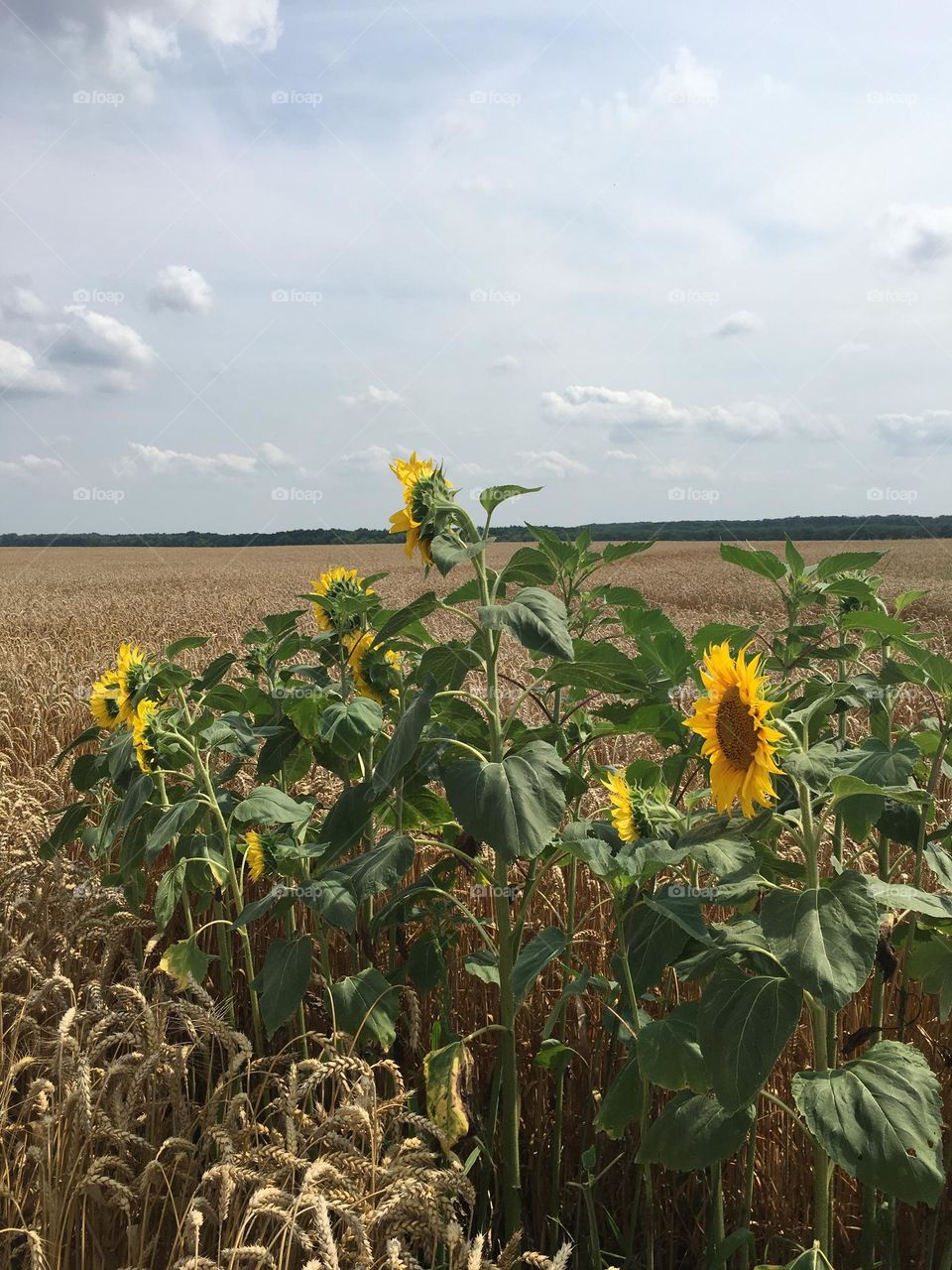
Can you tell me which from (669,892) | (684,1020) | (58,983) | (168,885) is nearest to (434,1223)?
(684,1020)

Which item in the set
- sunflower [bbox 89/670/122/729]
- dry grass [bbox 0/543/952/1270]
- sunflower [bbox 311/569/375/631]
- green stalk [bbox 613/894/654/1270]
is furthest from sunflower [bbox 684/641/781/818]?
sunflower [bbox 89/670/122/729]

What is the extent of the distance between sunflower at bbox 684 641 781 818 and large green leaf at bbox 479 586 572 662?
0.99ft

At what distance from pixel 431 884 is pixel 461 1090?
2.05ft

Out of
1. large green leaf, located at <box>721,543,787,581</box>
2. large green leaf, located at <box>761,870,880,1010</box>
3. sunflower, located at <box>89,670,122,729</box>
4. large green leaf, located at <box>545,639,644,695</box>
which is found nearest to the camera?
large green leaf, located at <box>761,870,880,1010</box>

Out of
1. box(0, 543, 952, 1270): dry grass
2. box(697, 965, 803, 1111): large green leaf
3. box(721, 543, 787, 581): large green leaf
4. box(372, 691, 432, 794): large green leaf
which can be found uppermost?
box(721, 543, 787, 581): large green leaf

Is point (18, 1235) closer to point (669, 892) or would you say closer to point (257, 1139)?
point (257, 1139)

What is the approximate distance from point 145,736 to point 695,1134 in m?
1.86

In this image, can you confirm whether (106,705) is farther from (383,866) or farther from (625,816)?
(625,816)

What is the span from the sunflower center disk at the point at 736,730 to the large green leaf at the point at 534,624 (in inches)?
13.0

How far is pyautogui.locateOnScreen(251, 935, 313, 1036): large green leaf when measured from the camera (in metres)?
2.50

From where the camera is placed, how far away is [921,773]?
8.41 feet

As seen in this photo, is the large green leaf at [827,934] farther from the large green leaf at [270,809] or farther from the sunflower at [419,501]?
the large green leaf at [270,809]

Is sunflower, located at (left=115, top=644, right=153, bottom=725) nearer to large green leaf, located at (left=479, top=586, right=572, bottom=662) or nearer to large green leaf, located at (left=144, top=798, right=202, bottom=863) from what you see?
large green leaf, located at (left=144, top=798, right=202, bottom=863)

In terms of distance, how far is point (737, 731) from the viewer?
1.86 m
